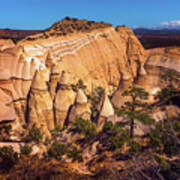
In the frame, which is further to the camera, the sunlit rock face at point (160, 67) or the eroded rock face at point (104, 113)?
the sunlit rock face at point (160, 67)

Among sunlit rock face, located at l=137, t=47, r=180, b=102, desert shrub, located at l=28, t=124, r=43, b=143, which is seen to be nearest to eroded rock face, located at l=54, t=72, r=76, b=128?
desert shrub, located at l=28, t=124, r=43, b=143

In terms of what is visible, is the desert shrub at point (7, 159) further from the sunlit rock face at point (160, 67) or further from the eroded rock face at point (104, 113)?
the sunlit rock face at point (160, 67)

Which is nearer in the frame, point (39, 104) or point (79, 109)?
point (39, 104)

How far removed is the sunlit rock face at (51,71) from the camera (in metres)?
16.2

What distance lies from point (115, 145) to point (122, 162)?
1352 millimetres

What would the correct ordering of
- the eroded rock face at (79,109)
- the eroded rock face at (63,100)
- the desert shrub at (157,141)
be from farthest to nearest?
the eroded rock face at (63,100) → the eroded rock face at (79,109) → the desert shrub at (157,141)

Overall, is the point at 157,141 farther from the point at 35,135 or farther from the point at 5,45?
the point at 5,45

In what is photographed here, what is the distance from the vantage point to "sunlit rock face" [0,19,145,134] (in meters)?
16.2

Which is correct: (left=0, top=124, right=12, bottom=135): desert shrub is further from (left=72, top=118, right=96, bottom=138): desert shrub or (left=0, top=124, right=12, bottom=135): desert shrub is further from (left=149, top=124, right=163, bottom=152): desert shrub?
(left=149, top=124, right=163, bottom=152): desert shrub

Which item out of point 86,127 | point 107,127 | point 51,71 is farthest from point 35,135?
point 51,71

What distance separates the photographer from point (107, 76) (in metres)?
28.8

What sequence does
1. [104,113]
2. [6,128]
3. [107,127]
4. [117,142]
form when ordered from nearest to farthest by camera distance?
[117,142] < [6,128] < [107,127] < [104,113]

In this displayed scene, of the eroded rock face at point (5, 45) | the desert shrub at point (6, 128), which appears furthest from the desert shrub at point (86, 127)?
the eroded rock face at point (5, 45)

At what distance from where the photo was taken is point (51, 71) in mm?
18953
